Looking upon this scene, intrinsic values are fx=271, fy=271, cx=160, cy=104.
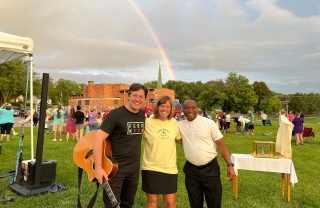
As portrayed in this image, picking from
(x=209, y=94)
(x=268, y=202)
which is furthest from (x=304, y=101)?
(x=268, y=202)

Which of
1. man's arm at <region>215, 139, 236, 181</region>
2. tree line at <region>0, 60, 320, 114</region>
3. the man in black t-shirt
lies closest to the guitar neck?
the man in black t-shirt

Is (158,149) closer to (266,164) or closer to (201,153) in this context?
(201,153)

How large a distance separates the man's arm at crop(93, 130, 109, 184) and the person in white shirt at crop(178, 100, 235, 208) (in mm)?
1122

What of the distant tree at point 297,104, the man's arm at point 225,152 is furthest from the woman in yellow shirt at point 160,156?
the distant tree at point 297,104

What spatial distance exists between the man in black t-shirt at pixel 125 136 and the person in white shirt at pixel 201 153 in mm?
703

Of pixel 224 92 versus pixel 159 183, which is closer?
pixel 159 183

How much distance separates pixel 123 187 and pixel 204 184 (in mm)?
1045

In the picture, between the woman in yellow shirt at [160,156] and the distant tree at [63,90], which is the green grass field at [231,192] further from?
the distant tree at [63,90]

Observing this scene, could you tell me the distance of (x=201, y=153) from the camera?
3420mm

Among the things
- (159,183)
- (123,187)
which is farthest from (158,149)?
(123,187)

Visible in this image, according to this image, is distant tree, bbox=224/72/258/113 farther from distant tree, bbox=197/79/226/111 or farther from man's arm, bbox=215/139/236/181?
man's arm, bbox=215/139/236/181

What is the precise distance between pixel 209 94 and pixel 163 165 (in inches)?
2309

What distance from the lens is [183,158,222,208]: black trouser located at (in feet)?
11.3

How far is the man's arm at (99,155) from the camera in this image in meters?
2.70
